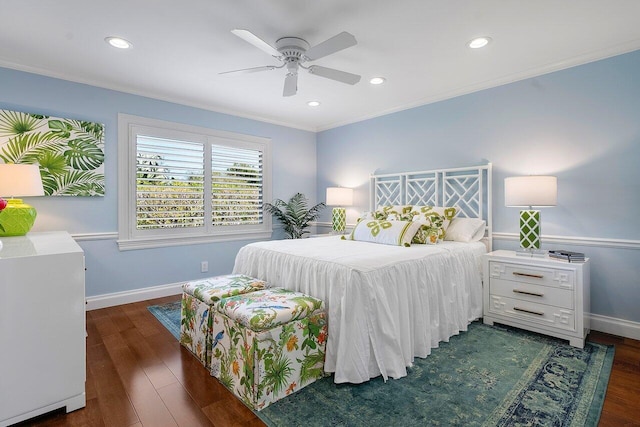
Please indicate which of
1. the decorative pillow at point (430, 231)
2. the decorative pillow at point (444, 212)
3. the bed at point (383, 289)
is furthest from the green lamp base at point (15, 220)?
the decorative pillow at point (444, 212)

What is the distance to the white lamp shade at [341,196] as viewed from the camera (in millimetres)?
4578

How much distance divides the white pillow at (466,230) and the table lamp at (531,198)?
1.45ft

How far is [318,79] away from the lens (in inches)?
128

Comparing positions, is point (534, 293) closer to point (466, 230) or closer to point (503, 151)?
point (466, 230)

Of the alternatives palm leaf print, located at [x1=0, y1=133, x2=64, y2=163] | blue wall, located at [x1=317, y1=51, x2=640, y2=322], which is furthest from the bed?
palm leaf print, located at [x1=0, y1=133, x2=64, y2=163]

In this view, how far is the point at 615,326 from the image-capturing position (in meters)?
2.66

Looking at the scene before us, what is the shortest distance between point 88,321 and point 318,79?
3.28 m

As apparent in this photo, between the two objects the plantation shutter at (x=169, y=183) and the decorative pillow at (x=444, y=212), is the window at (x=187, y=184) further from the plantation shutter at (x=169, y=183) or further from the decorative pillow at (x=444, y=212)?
the decorative pillow at (x=444, y=212)

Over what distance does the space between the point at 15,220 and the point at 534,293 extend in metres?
4.11

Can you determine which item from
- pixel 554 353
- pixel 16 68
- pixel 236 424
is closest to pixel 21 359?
pixel 236 424

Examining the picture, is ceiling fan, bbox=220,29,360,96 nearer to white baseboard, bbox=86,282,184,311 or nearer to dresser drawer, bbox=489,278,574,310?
dresser drawer, bbox=489,278,574,310

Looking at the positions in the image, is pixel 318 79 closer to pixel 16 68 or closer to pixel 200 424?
pixel 16 68

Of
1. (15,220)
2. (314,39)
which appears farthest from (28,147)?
(314,39)

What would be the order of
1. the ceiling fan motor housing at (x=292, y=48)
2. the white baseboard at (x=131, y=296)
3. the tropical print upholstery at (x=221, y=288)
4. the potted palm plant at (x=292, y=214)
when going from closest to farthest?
the tropical print upholstery at (x=221, y=288) < the ceiling fan motor housing at (x=292, y=48) < the white baseboard at (x=131, y=296) < the potted palm plant at (x=292, y=214)
